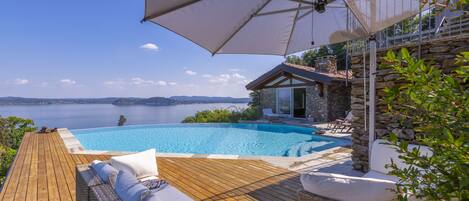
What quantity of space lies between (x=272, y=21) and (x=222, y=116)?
12.3 meters

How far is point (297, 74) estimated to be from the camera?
1454 centimetres

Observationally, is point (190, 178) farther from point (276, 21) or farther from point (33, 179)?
point (276, 21)

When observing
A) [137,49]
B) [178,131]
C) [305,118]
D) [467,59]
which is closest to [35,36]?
[137,49]

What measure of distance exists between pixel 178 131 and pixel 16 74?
63.6 ft

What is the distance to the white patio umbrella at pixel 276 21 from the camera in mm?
3334

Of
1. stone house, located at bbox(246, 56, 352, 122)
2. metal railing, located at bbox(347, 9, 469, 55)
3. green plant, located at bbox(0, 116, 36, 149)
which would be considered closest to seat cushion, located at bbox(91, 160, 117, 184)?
metal railing, located at bbox(347, 9, 469, 55)

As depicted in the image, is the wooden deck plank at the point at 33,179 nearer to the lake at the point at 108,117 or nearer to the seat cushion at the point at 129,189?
the seat cushion at the point at 129,189

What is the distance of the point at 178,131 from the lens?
13.5 metres

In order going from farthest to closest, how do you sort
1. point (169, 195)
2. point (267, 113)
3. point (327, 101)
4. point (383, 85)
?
point (267, 113) → point (327, 101) → point (383, 85) → point (169, 195)

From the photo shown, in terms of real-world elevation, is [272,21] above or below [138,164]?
above

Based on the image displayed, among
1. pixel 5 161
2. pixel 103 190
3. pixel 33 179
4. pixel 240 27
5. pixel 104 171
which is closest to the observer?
pixel 103 190

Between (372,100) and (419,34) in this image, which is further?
(372,100)

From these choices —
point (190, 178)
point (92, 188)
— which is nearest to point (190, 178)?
point (190, 178)

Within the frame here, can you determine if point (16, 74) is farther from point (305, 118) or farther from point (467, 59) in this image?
point (467, 59)
